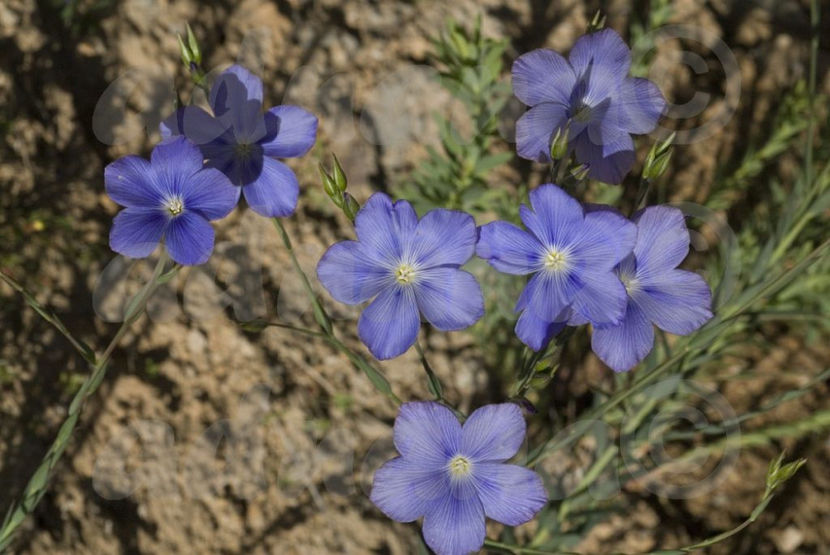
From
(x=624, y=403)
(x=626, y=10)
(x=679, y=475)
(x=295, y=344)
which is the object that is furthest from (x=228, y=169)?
(x=626, y=10)

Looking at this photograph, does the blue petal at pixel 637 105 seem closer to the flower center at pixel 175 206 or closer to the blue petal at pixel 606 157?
the blue petal at pixel 606 157

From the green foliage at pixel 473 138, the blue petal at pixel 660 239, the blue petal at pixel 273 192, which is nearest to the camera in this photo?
the blue petal at pixel 660 239

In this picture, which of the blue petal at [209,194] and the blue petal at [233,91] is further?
the blue petal at [233,91]

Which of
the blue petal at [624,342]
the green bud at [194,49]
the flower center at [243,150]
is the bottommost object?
the blue petal at [624,342]

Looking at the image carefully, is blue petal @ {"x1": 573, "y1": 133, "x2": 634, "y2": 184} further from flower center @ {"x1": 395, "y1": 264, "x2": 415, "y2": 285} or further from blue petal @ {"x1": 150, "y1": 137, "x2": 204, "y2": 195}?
blue petal @ {"x1": 150, "y1": 137, "x2": 204, "y2": 195}

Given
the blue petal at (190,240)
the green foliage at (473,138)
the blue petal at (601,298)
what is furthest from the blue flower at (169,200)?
the green foliage at (473,138)

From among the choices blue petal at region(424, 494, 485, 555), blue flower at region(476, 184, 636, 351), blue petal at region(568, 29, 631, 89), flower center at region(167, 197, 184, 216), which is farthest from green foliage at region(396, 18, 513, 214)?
blue petal at region(424, 494, 485, 555)

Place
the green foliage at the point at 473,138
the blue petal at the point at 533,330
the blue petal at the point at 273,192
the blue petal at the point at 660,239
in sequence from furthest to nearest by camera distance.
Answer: the green foliage at the point at 473,138 < the blue petal at the point at 273,192 < the blue petal at the point at 660,239 < the blue petal at the point at 533,330
